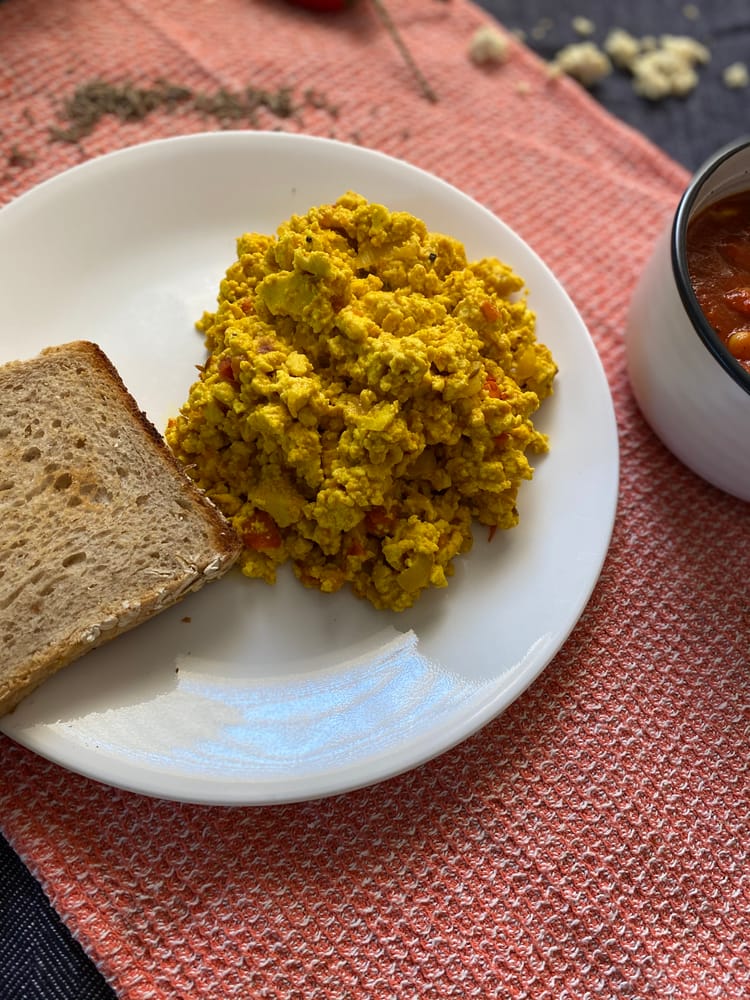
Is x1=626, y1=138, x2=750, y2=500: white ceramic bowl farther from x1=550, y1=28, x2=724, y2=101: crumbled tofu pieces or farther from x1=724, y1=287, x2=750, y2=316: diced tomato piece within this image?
x1=550, y1=28, x2=724, y2=101: crumbled tofu pieces

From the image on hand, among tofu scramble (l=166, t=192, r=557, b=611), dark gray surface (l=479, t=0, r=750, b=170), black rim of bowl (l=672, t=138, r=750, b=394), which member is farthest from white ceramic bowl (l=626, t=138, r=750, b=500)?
dark gray surface (l=479, t=0, r=750, b=170)

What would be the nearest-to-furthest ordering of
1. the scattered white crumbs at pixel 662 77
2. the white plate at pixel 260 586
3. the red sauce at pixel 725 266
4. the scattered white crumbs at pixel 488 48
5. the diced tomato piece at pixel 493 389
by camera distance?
the white plate at pixel 260 586
the diced tomato piece at pixel 493 389
the red sauce at pixel 725 266
the scattered white crumbs at pixel 488 48
the scattered white crumbs at pixel 662 77

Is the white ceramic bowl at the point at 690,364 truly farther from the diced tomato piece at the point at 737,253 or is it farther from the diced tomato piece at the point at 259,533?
the diced tomato piece at the point at 259,533

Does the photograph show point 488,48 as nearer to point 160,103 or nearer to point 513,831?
point 160,103

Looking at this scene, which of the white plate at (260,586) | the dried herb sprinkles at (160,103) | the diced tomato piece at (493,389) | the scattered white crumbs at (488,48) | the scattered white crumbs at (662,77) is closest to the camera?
the white plate at (260,586)

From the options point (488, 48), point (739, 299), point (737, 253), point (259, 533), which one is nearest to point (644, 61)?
point (488, 48)

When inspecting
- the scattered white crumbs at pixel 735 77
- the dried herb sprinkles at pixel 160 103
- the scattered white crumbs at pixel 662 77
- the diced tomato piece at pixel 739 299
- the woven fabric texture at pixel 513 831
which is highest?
the dried herb sprinkles at pixel 160 103

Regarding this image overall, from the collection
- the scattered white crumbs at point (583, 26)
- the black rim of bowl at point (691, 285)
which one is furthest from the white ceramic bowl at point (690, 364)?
the scattered white crumbs at point (583, 26)
